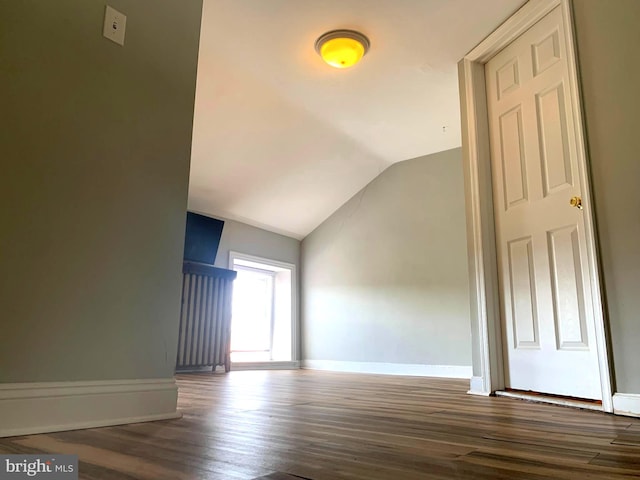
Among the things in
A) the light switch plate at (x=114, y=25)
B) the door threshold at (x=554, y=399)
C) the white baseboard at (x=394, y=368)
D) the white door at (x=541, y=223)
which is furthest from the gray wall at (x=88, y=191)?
the white baseboard at (x=394, y=368)

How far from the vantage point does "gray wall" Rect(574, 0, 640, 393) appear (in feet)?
5.65

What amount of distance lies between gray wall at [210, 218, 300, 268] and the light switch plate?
10.9 ft

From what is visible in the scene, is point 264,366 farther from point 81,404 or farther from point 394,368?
point 81,404

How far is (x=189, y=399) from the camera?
2080 mm

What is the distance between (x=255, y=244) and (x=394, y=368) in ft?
6.74

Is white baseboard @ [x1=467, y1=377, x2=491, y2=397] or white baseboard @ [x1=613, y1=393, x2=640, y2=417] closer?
white baseboard @ [x1=613, y1=393, x2=640, y2=417]

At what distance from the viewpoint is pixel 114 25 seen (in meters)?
1.54

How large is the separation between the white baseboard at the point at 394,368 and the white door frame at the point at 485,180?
1.61 metres

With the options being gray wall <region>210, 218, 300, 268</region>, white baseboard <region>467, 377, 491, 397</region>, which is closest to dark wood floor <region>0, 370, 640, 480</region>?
white baseboard <region>467, 377, 491, 397</region>

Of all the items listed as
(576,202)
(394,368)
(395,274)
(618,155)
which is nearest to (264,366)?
(394,368)

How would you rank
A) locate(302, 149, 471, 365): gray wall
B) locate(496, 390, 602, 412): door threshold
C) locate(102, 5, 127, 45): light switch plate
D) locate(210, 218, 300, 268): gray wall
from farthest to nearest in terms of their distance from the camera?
locate(210, 218, 300, 268): gray wall
locate(302, 149, 471, 365): gray wall
locate(496, 390, 602, 412): door threshold
locate(102, 5, 127, 45): light switch plate

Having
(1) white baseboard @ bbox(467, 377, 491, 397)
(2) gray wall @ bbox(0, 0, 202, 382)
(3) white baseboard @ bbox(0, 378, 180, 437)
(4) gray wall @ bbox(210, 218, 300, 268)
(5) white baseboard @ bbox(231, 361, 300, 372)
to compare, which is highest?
(4) gray wall @ bbox(210, 218, 300, 268)

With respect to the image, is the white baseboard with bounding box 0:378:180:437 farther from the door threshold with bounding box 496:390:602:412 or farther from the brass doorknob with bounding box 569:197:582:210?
the brass doorknob with bounding box 569:197:582:210

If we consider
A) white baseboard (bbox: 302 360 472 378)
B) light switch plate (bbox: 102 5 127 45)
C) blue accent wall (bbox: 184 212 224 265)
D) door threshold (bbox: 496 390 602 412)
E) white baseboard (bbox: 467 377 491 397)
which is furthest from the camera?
blue accent wall (bbox: 184 212 224 265)
